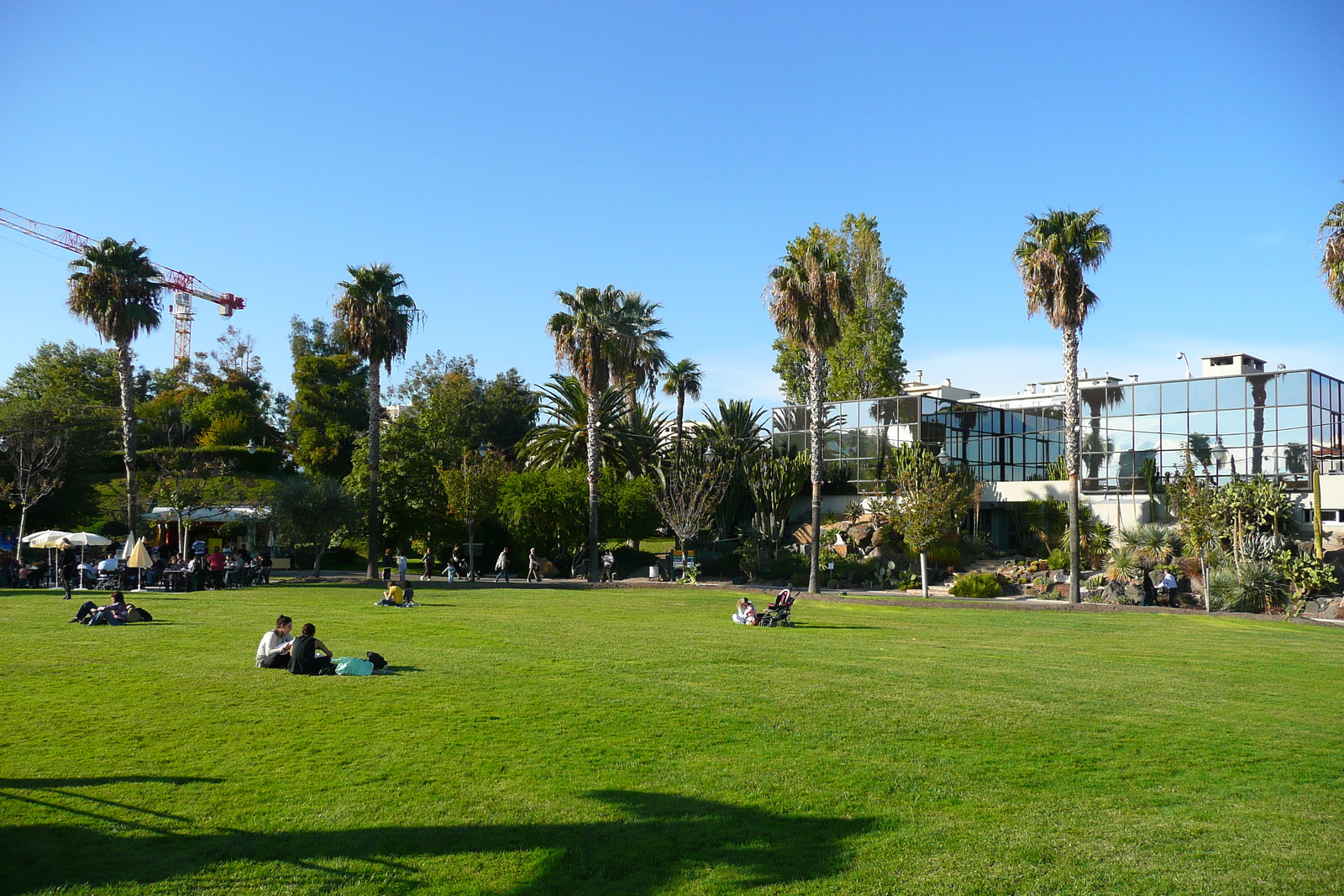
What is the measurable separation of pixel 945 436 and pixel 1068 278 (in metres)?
15.4

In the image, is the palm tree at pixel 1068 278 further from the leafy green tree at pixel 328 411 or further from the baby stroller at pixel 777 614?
the leafy green tree at pixel 328 411

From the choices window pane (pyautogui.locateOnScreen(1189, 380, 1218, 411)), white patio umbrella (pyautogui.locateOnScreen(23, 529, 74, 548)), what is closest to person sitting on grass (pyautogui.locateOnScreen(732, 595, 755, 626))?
white patio umbrella (pyautogui.locateOnScreen(23, 529, 74, 548))

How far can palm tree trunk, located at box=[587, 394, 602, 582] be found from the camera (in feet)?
134

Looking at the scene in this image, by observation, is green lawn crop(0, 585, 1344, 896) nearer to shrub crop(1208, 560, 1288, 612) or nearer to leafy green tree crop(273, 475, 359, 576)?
shrub crop(1208, 560, 1288, 612)

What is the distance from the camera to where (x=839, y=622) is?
24484 mm

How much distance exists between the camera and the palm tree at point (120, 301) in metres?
36.7

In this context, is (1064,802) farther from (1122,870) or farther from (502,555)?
(502,555)

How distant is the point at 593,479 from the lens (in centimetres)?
4109

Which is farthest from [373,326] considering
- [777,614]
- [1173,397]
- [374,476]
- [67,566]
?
[1173,397]

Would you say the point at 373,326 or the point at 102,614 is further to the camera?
the point at 373,326

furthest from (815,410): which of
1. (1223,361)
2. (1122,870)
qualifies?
(1122,870)

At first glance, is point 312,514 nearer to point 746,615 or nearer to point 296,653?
point 746,615

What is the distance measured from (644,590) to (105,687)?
25.1m

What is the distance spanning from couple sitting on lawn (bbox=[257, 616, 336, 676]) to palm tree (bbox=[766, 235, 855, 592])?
2336 cm
